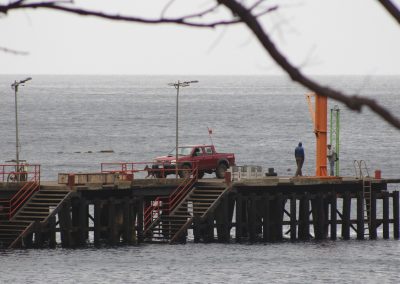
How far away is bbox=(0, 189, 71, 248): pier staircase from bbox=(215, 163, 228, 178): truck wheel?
27.3 ft

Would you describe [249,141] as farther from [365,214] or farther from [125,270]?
[125,270]

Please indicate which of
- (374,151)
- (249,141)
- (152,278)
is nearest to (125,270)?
(152,278)

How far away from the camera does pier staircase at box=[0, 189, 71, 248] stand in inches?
1615

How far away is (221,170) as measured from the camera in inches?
1922

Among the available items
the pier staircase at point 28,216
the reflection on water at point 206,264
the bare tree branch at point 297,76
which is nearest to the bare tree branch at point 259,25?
the bare tree branch at point 297,76

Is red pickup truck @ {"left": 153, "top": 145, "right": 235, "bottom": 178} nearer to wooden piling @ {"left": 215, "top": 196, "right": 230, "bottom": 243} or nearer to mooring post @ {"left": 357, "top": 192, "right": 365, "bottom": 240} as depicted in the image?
wooden piling @ {"left": 215, "top": 196, "right": 230, "bottom": 243}

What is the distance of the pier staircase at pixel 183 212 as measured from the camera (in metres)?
43.8

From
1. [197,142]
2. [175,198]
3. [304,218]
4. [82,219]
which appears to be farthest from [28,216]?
[197,142]

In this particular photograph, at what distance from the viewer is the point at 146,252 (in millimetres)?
41938

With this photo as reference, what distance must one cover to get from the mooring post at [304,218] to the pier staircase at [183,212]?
3.19 metres

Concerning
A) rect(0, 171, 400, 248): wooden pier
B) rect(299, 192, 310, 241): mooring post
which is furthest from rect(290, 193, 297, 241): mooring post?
rect(299, 192, 310, 241): mooring post

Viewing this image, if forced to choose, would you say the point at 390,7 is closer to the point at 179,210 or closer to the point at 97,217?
the point at 97,217

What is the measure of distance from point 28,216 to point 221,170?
10.0 meters

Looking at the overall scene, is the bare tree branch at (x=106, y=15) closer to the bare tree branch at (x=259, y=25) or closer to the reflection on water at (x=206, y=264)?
the bare tree branch at (x=259, y=25)
